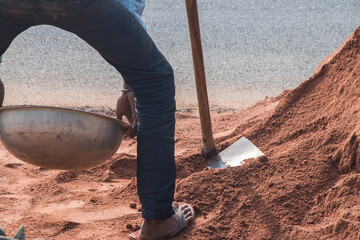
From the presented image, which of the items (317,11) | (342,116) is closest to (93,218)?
(342,116)

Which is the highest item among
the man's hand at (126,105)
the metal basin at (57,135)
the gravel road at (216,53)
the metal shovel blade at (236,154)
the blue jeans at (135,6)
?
the blue jeans at (135,6)

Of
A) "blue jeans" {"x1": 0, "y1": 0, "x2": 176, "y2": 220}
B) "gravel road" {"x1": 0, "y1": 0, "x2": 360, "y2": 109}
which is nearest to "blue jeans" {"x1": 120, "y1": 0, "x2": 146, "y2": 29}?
"blue jeans" {"x1": 0, "y1": 0, "x2": 176, "y2": 220}

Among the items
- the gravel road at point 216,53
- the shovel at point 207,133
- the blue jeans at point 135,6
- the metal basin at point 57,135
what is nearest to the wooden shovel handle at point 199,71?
the shovel at point 207,133

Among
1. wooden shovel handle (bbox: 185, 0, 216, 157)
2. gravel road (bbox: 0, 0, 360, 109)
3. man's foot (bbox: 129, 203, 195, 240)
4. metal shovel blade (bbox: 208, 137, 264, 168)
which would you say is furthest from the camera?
gravel road (bbox: 0, 0, 360, 109)

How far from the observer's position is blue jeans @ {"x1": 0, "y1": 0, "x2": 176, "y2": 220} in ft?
7.02

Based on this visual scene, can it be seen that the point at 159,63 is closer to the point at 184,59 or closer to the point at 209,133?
the point at 209,133

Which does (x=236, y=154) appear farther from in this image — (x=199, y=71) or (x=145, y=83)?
(x=145, y=83)

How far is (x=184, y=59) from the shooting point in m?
6.77

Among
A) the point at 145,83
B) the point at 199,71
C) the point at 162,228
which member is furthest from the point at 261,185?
the point at 145,83

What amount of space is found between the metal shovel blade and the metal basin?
1203mm

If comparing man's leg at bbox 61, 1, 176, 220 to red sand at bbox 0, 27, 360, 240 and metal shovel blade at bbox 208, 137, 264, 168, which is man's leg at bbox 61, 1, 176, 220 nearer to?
red sand at bbox 0, 27, 360, 240

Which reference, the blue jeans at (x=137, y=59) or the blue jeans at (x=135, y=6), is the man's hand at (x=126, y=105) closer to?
the blue jeans at (x=137, y=59)

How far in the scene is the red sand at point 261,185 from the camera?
2.67 metres

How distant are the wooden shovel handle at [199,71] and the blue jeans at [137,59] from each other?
779mm
